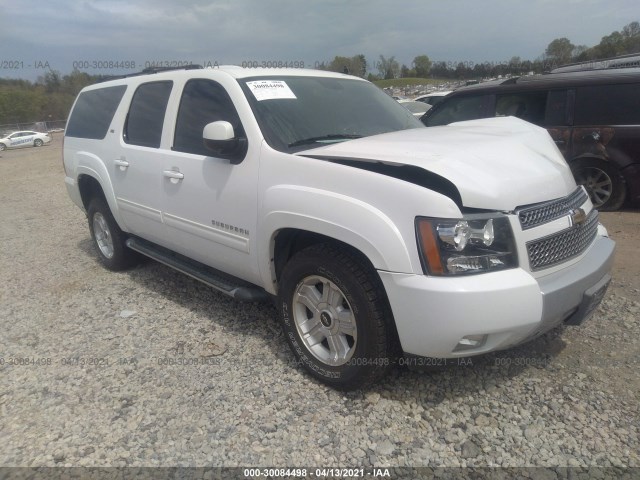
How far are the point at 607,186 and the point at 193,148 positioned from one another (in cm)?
531

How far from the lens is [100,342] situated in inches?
146

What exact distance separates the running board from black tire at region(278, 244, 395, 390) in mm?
328

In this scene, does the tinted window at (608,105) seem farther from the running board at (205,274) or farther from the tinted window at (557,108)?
the running board at (205,274)

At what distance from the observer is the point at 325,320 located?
2889mm

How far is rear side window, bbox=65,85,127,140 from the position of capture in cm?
480

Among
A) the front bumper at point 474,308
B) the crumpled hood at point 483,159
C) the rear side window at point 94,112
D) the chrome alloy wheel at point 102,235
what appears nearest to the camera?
the front bumper at point 474,308

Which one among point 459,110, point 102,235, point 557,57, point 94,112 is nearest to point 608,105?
point 459,110

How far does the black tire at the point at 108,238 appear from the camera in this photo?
16.4ft

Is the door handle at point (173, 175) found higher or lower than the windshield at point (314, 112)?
lower

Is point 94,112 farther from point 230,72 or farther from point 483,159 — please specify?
point 483,159


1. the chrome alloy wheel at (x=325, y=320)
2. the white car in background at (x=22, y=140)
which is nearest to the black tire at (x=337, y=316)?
the chrome alloy wheel at (x=325, y=320)

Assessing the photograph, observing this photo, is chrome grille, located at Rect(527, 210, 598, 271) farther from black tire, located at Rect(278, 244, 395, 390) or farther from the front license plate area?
black tire, located at Rect(278, 244, 395, 390)

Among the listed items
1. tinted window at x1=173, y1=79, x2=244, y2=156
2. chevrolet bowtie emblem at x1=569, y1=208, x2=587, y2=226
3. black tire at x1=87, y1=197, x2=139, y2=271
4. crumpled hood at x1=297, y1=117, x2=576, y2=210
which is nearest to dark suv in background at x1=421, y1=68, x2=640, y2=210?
crumpled hood at x1=297, y1=117, x2=576, y2=210

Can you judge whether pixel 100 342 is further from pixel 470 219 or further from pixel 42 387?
pixel 470 219
